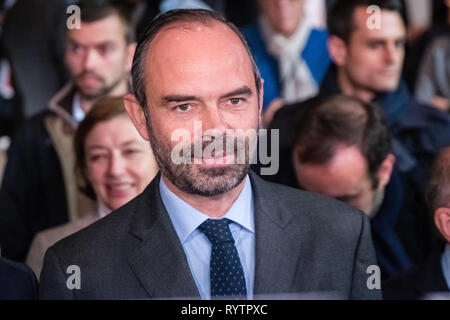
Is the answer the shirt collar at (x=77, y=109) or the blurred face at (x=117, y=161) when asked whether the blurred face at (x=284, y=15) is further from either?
the blurred face at (x=117, y=161)

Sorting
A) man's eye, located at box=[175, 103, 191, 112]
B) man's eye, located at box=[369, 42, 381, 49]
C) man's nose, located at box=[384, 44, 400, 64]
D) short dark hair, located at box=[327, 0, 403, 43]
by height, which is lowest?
man's eye, located at box=[175, 103, 191, 112]

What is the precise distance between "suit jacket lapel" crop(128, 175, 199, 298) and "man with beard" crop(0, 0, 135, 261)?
0.55m

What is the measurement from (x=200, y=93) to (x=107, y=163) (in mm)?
507

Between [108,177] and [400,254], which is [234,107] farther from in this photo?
[400,254]

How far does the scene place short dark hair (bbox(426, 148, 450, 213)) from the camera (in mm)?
1432

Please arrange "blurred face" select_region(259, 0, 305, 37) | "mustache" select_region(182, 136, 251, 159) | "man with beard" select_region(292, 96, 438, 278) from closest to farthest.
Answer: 1. "mustache" select_region(182, 136, 251, 159)
2. "man with beard" select_region(292, 96, 438, 278)
3. "blurred face" select_region(259, 0, 305, 37)

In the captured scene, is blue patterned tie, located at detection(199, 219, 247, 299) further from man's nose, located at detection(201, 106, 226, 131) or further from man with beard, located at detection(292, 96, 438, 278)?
man with beard, located at detection(292, 96, 438, 278)

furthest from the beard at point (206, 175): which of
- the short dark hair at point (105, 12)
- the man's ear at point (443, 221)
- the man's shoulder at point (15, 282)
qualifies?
the short dark hair at point (105, 12)

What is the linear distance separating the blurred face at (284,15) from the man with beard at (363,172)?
508 millimetres

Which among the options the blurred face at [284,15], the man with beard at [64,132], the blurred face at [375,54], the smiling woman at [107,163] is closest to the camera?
the smiling woman at [107,163]

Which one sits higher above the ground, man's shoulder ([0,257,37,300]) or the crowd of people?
the crowd of people

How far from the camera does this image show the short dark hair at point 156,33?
1.23 meters

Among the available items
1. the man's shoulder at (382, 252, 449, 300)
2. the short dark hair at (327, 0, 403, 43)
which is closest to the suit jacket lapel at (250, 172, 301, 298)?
the man's shoulder at (382, 252, 449, 300)

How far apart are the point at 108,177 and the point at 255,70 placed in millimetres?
505
